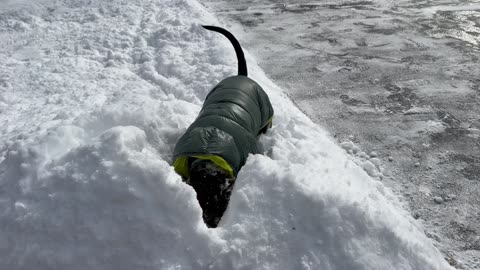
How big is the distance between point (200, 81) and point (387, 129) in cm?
215

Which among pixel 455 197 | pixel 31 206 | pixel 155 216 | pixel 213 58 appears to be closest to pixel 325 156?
pixel 455 197

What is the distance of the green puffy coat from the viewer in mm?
2360

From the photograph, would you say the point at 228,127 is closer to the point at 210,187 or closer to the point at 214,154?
the point at 214,154

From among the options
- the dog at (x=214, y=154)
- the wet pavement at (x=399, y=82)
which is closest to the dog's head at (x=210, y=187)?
the dog at (x=214, y=154)

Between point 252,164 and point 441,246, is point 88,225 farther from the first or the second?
point 441,246

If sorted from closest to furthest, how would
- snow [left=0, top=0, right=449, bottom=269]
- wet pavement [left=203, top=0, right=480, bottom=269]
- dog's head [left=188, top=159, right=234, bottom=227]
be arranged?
snow [left=0, top=0, right=449, bottom=269]
dog's head [left=188, top=159, right=234, bottom=227]
wet pavement [left=203, top=0, right=480, bottom=269]

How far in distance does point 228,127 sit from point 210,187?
18.2 inches

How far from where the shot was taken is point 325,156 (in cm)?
323

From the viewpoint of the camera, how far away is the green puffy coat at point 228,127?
236 cm

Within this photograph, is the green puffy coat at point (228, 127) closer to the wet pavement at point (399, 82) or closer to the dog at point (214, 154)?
the dog at point (214, 154)

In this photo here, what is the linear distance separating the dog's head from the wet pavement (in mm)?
1658

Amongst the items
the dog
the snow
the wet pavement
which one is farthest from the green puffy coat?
the wet pavement

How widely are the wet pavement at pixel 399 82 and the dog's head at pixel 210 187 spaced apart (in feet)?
5.44

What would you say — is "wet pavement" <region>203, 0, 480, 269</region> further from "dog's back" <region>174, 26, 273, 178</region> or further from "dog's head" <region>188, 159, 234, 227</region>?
"dog's head" <region>188, 159, 234, 227</region>
